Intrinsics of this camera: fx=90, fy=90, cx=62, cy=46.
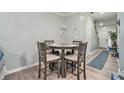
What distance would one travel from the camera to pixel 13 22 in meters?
2.44

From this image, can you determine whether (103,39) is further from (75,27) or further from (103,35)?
(75,27)

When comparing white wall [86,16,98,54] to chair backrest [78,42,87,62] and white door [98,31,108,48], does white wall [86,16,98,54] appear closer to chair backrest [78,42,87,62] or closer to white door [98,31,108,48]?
white door [98,31,108,48]

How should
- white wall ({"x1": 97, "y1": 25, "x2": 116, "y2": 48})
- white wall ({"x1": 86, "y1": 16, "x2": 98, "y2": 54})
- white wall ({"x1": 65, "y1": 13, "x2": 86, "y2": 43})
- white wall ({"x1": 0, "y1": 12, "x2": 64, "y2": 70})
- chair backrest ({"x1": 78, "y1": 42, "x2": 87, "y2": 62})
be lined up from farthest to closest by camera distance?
1. white wall ({"x1": 97, "y1": 25, "x2": 116, "y2": 48})
2. white wall ({"x1": 86, "y1": 16, "x2": 98, "y2": 54})
3. white wall ({"x1": 65, "y1": 13, "x2": 86, "y2": 43})
4. white wall ({"x1": 0, "y1": 12, "x2": 64, "y2": 70})
5. chair backrest ({"x1": 78, "y1": 42, "x2": 87, "y2": 62})

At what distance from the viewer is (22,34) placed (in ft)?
8.69

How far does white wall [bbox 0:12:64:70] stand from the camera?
7.57 feet

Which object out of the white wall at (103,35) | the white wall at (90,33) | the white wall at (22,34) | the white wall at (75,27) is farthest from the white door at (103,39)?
the white wall at (22,34)

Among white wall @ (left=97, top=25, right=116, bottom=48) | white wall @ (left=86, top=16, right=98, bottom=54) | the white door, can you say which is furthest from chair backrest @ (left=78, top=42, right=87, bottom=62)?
the white door

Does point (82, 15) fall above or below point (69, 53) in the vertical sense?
above

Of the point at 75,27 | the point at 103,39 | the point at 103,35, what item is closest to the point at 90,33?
the point at 75,27
